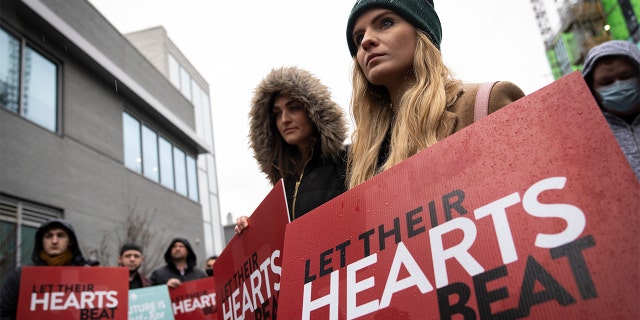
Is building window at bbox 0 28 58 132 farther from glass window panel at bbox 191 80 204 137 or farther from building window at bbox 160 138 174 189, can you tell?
glass window panel at bbox 191 80 204 137

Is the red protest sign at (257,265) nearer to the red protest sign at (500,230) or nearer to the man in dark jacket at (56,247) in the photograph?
the red protest sign at (500,230)

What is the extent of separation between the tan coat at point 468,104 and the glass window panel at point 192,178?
18.0 meters

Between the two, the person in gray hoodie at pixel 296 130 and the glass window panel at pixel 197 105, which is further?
the glass window panel at pixel 197 105

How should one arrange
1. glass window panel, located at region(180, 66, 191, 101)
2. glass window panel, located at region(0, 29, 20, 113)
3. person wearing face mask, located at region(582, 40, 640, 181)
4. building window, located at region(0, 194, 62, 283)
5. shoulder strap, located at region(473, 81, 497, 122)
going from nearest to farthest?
shoulder strap, located at region(473, 81, 497, 122) < person wearing face mask, located at region(582, 40, 640, 181) < building window, located at region(0, 194, 62, 283) < glass window panel, located at region(0, 29, 20, 113) < glass window panel, located at region(180, 66, 191, 101)

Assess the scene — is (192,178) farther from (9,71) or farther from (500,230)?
(500,230)

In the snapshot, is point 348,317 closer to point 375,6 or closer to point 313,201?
point 375,6

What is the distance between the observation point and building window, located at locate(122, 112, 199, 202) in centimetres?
1414

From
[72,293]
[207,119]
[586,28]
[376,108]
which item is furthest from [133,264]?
[586,28]

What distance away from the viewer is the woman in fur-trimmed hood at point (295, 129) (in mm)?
2654

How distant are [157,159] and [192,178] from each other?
11.0 ft

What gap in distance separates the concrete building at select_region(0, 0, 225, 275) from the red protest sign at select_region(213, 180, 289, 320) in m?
6.39

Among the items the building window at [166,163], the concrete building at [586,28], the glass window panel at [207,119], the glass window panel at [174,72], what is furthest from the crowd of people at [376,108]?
the concrete building at [586,28]

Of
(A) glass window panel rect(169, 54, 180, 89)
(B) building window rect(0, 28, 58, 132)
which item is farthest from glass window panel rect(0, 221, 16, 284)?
(A) glass window panel rect(169, 54, 180, 89)

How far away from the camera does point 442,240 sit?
905mm
